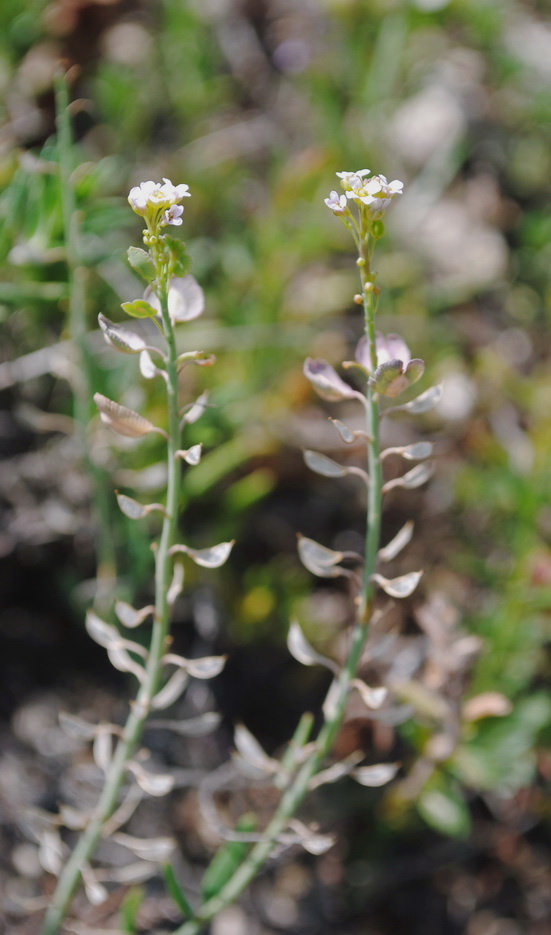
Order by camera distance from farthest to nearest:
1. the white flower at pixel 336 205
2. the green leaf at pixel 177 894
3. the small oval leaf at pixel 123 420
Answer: the green leaf at pixel 177 894 < the small oval leaf at pixel 123 420 < the white flower at pixel 336 205

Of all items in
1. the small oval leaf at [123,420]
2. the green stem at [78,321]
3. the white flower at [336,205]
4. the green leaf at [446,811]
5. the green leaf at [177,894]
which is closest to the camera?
the white flower at [336,205]

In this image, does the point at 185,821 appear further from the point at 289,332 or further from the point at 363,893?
the point at 289,332

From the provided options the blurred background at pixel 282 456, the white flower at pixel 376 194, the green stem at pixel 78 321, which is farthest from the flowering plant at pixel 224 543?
the green stem at pixel 78 321

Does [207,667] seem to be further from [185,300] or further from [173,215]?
[173,215]

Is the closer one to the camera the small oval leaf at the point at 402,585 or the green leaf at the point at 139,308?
the green leaf at the point at 139,308

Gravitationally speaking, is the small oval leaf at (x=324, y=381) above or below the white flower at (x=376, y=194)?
below

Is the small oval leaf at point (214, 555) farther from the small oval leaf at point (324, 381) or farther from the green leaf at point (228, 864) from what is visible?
the green leaf at point (228, 864)
